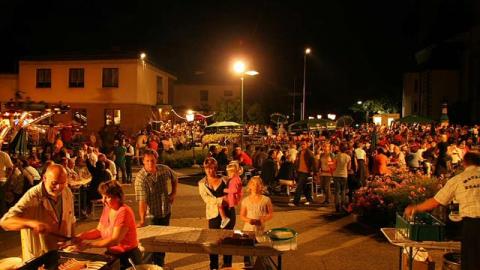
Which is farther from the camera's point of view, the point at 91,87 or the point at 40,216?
the point at 91,87

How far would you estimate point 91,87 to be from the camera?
3706 centimetres

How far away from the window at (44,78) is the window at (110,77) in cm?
428

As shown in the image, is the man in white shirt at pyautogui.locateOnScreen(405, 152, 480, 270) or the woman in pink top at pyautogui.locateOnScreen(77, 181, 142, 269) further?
the woman in pink top at pyautogui.locateOnScreen(77, 181, 142, 269)

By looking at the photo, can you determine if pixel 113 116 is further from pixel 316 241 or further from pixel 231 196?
pixel 231 196

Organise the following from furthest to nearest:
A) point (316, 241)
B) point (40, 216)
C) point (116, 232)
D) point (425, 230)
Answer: point (316, 241)
point (425, 230)
point (116, 232)
point (40, 216)

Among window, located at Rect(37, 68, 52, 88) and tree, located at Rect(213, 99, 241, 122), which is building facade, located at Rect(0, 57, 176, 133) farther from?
tree, located at Rect(213, 99, 241, 122)

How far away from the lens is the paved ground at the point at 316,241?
836cm

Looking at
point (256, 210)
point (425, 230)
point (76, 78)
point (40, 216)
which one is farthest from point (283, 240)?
point (76, 78)

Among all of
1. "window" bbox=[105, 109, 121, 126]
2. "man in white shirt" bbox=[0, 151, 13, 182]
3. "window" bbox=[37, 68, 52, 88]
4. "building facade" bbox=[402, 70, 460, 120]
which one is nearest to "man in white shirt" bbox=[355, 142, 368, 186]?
"man in white shirt" bbox=[0, 151, 13, 182]

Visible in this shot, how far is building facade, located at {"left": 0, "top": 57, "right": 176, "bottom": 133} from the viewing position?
121 feet

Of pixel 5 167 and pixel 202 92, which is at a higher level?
pixel 202 92

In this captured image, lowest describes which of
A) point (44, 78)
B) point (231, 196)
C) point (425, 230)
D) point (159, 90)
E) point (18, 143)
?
point (425, 230)

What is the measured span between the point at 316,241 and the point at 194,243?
15.2ft

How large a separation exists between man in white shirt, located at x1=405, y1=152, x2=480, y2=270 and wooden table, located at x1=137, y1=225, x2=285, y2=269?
195 cm
